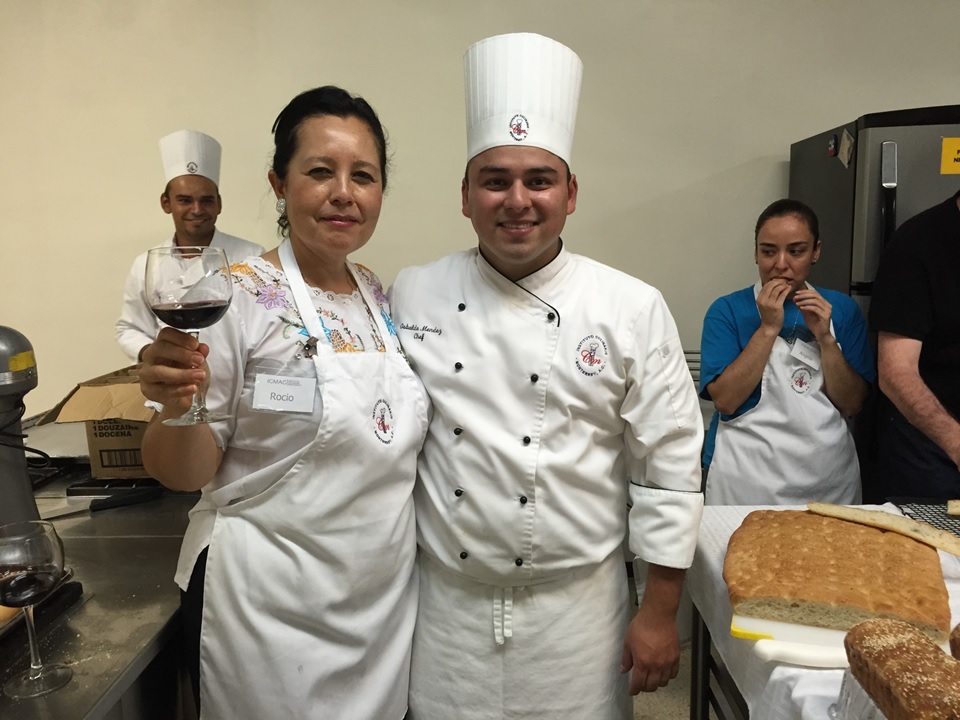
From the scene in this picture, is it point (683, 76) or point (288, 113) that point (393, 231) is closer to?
point (683, 76)

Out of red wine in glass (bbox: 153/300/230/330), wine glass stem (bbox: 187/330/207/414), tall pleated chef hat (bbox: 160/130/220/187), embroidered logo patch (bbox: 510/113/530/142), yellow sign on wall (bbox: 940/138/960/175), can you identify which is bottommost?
wine glass stem (bbox: 187/330/207/414)

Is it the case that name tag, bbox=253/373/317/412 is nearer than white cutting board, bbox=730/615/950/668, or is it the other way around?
white cutting board, bbox=730/615/950/668

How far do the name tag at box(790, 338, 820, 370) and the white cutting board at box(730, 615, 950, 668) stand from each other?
107 centimetres

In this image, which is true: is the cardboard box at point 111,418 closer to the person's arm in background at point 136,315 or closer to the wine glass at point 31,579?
the wine glass at point 31,579

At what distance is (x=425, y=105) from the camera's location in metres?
2.64

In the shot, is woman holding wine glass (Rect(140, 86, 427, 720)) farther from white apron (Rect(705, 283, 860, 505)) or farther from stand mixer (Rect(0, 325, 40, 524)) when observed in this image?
white apron (Rect(705, 283, 860, 505))

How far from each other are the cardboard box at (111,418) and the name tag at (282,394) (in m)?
0.57

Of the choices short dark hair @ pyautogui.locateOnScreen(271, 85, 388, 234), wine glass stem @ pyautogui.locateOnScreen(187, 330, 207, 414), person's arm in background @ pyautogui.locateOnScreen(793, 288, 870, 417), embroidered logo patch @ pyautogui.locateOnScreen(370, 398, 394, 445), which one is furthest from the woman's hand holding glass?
person's arm in background @ pyautogui.locateOnScreen(793, 288, 870, 417)

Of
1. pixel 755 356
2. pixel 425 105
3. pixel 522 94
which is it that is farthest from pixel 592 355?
pixel 425 105

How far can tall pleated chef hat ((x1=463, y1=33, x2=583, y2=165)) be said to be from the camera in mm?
1190

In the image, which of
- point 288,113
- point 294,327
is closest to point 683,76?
point 288,113

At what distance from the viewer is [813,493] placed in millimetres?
1859

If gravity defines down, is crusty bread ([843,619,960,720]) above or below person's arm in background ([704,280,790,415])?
below

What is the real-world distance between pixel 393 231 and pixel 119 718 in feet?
6.75
